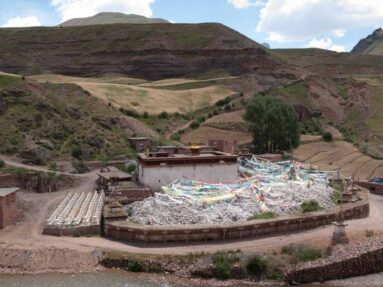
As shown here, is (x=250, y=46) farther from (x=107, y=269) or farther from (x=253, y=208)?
(x=107, y=269)

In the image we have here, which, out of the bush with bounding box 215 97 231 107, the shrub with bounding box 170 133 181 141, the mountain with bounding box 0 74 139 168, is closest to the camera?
the mountain with bounding box 0 74 139 168

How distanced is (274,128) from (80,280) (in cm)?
3335

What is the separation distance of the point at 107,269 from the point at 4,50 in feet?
271

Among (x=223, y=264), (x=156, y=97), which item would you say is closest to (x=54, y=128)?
(x=156, y=97)

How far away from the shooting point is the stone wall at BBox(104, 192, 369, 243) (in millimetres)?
Result: 22188

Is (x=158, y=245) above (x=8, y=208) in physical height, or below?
below

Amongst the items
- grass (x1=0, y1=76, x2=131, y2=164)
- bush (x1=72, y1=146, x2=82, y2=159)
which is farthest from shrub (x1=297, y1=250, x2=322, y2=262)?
bush (x1=72, y1=146, x2=82, y2=159)

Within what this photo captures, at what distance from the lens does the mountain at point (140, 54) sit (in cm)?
9050

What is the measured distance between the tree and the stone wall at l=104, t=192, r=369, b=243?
80.6ft

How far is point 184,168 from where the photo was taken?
29.9 m

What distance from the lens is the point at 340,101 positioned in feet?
248

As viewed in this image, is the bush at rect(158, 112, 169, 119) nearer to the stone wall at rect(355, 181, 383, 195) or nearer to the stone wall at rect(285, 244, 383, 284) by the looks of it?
the stone wall at rect(355, 181, 383, 195)

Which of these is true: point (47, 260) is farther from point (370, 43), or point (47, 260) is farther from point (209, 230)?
point (370, 43)

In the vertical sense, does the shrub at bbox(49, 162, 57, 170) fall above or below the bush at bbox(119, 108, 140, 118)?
below
